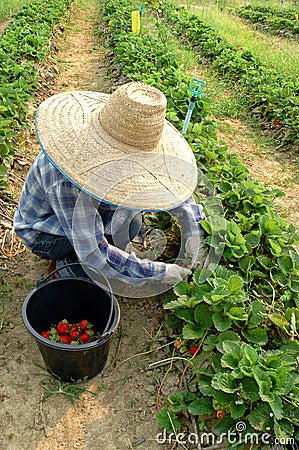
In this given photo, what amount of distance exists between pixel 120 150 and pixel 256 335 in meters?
1.20

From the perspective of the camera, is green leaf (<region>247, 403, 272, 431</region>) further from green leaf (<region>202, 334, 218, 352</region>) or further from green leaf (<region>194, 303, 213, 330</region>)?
green leaf (<region>194, 303, 213, 330</region>)

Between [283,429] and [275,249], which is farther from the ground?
[275,249]

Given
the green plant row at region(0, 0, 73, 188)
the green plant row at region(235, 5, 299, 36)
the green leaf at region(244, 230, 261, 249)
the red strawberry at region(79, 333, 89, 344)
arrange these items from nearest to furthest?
the red strawberry at region(79, 333, 89, 344) < the green leaf at region(244, 230, 261, 249) < the green plant row at region(0, 0, 73, 188) < the green plant row at region(235, 5, 299, 36)

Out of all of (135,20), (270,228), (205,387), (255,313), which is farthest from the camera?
(135,20)

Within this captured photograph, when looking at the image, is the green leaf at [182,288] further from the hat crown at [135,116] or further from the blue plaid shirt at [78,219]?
the hat crown at [135,116]

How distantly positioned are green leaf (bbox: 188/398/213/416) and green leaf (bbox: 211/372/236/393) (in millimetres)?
174

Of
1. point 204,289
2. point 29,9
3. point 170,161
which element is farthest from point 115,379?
point 29,9

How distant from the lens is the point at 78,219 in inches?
91.2

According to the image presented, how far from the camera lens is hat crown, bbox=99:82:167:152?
2.20 m

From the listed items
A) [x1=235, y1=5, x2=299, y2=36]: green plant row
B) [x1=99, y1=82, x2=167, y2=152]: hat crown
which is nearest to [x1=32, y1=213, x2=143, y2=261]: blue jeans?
[x1=99, y1=82, x2=167, y2=152]: hat crown

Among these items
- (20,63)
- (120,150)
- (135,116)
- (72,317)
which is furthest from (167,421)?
(20,63)

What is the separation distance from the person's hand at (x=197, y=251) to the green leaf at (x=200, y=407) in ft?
2.60

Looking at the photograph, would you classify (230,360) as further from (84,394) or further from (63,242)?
(63,242)

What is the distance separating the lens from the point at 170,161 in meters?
2.47
